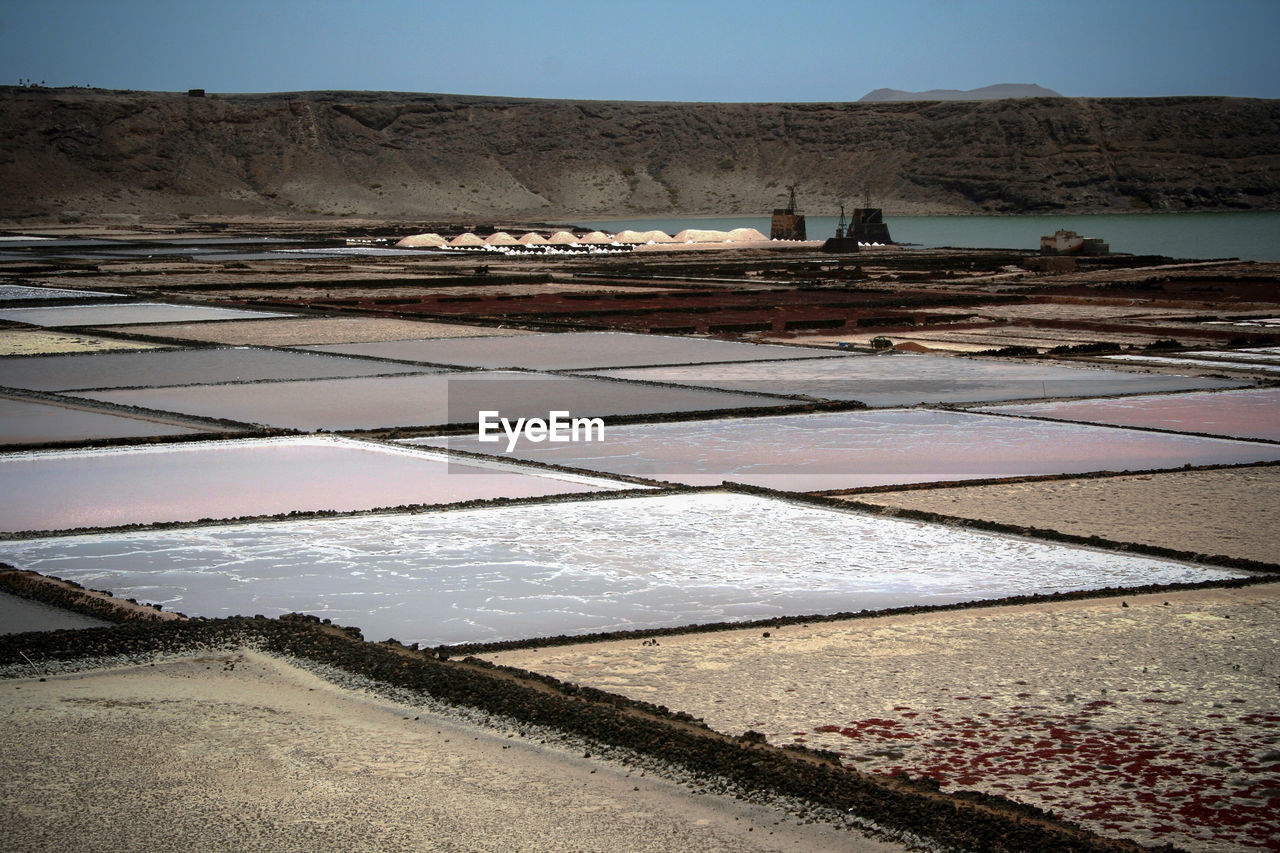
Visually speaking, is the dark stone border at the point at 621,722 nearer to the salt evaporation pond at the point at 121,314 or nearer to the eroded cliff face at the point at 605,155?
the salt evaporation pond at the point at 121,314

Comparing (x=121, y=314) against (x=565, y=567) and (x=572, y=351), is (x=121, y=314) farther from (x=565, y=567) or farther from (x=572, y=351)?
(x=565, y=567)

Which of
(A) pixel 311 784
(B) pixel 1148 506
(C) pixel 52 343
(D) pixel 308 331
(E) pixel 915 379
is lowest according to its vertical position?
(A) pixel 311 784

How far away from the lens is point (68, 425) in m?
10.5

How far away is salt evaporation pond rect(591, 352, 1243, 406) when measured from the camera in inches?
484

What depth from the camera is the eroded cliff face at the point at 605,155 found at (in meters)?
90.4

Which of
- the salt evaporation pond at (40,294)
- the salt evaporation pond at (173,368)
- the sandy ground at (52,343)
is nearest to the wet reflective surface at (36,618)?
the salt evaporation pond at (173,368)

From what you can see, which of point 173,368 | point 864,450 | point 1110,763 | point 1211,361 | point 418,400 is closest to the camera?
point 1110,763

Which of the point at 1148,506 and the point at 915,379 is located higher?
the point at 915,379

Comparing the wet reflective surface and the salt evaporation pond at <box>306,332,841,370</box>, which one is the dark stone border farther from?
the salt evaporation pond at <box>306,332,841,370</box>

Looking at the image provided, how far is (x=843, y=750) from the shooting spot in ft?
14.1

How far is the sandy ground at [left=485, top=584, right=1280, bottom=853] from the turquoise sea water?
1622 inches

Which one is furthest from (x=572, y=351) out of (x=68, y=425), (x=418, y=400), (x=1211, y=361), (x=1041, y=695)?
(x=1041, y=695)

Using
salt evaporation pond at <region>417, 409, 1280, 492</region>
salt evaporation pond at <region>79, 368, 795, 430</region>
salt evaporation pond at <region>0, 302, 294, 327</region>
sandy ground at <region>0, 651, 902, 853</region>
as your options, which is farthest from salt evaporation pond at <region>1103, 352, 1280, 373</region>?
sandy ground at <region>0, 651, 902, 853</region>

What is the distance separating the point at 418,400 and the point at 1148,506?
591cm
